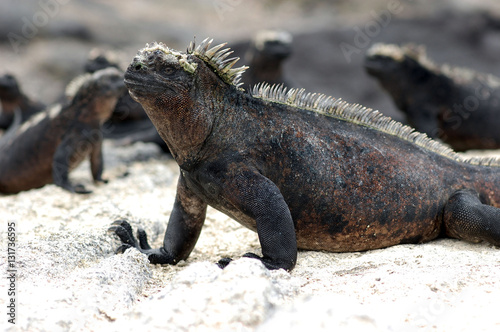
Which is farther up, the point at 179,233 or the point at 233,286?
the point at 233,286

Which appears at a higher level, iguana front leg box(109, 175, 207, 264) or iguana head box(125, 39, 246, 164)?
iguana head box(125, 39, 246, 164)

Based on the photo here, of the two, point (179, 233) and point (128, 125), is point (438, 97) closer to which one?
point (128, 125)

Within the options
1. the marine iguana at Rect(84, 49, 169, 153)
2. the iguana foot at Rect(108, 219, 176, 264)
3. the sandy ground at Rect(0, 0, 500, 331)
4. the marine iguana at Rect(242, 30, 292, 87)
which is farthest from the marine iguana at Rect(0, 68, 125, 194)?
the iguana foot at Rect(108, 219, 176, 264)

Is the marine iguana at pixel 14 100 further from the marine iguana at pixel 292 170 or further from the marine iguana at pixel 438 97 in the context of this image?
the marine iguana at pixel 292 170

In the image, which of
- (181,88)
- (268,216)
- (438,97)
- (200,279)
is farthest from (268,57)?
(200,279)

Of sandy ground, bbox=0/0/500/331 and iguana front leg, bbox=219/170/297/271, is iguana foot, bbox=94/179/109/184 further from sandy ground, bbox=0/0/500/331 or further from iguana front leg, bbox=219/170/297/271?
iguana front leg, bbox=219/170/297/271

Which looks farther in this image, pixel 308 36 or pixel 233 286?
pixel 308 36
